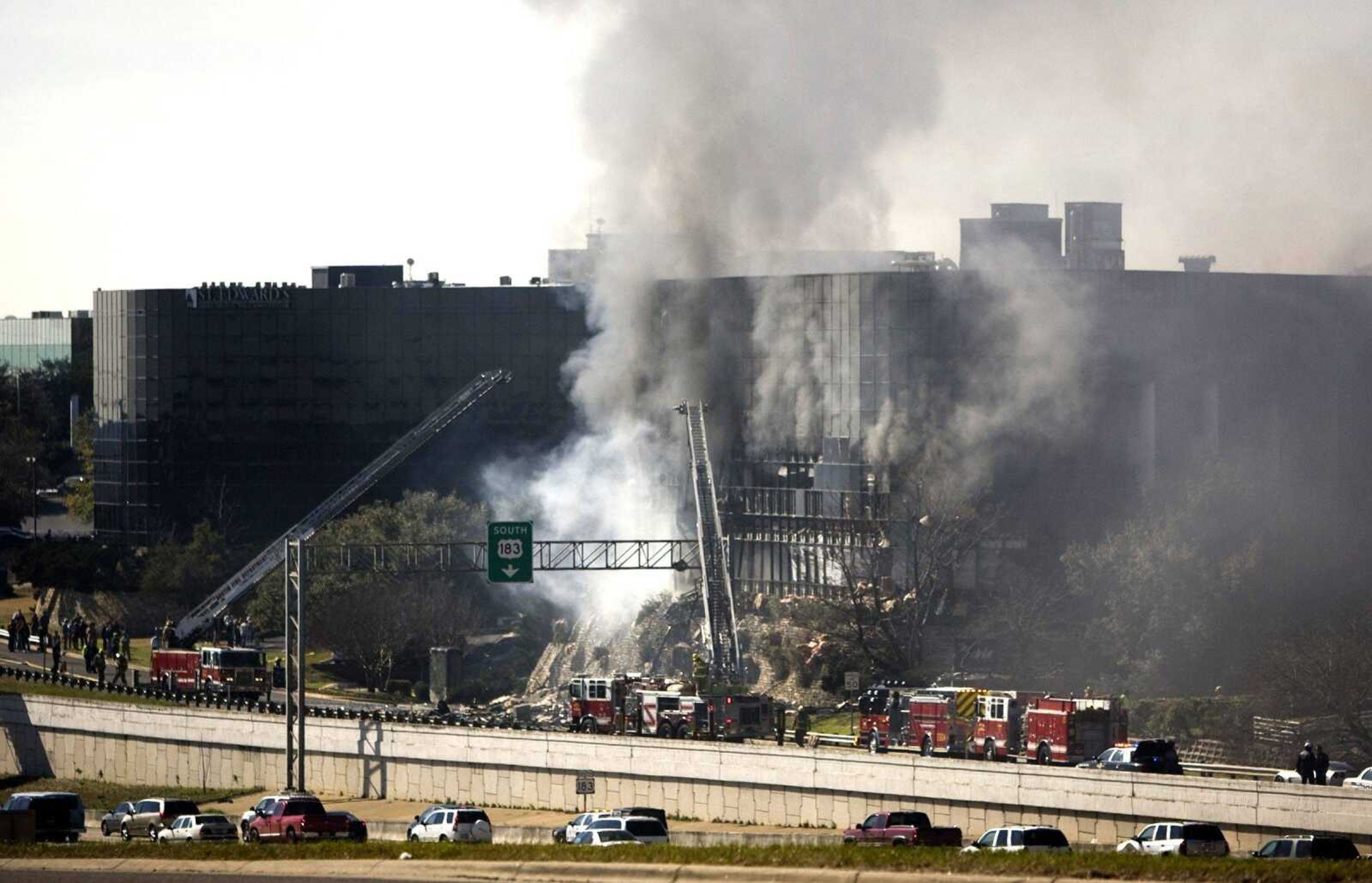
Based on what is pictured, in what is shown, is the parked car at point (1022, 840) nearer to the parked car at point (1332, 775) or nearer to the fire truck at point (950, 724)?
the parked car at point (1332, 775)

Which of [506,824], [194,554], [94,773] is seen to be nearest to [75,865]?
[506,824]

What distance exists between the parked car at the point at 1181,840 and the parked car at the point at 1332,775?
1275cm

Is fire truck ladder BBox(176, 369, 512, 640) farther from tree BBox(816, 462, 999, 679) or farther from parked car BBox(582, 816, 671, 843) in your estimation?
parked car BBox(582, 816, 671, 843)

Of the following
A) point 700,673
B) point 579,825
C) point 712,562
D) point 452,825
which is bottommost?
point 452,825

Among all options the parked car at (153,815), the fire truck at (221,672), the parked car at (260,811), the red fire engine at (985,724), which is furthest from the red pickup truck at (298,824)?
the fire truck at (221,672)

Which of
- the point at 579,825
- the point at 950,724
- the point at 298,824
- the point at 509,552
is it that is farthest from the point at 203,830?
the point at 509,552

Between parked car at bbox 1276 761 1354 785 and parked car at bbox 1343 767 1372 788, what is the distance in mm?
853

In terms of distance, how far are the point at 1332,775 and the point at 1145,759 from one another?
9.76 m

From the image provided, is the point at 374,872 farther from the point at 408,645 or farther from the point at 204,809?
the point at 408,645

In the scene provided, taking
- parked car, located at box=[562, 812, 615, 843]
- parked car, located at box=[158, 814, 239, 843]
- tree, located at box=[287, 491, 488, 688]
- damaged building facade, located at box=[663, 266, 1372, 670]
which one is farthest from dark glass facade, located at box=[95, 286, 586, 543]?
parked car, located at box=[562, 812, 615, 843]

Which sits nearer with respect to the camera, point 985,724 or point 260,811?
point 260,811

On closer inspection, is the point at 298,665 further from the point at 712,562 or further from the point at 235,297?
the point at 235,297

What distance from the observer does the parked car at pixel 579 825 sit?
63.0 meters

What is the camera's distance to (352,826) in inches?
2653
